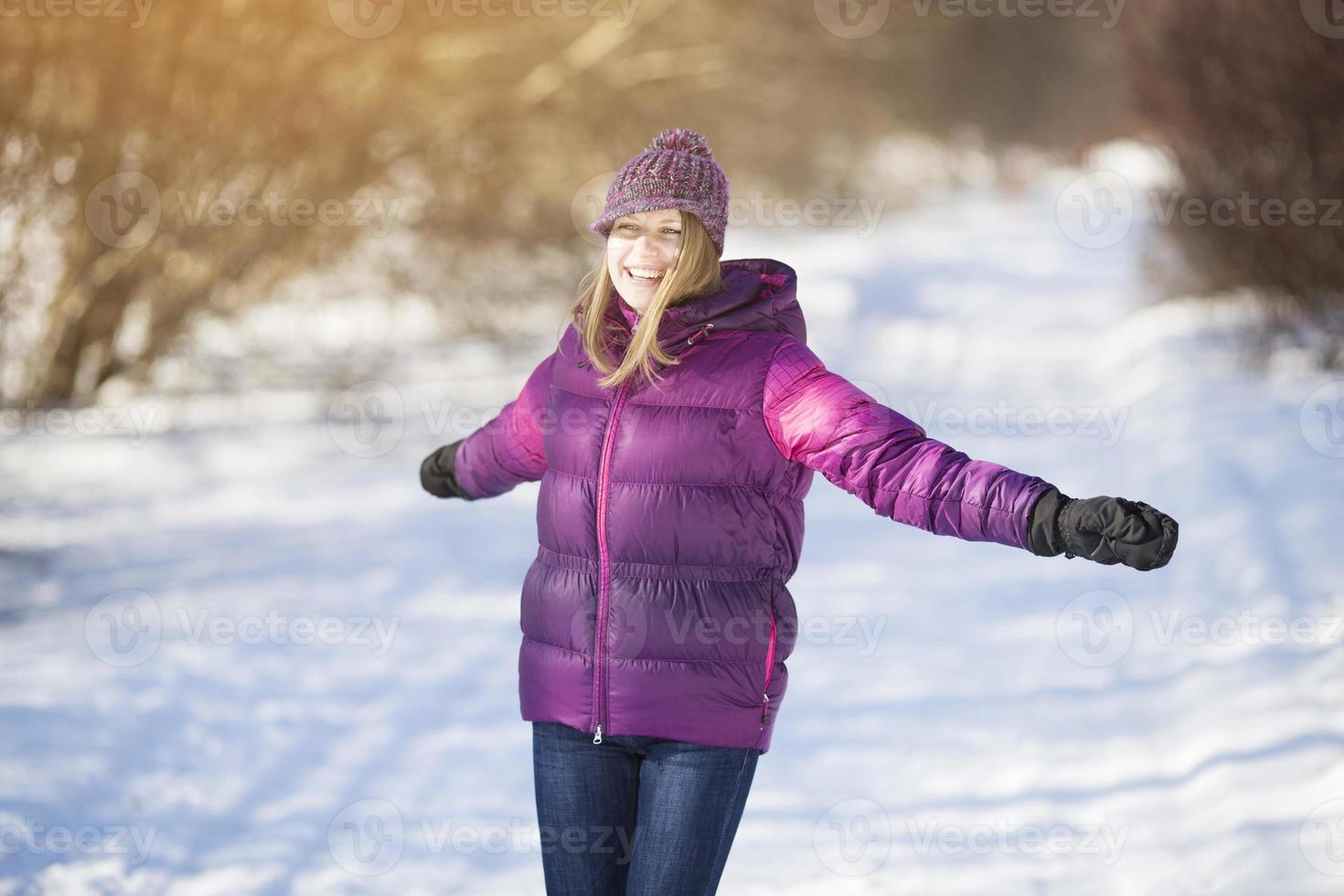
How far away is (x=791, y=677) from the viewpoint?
5.48 metres

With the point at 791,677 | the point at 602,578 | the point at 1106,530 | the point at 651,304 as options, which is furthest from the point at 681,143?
the point at 791,677

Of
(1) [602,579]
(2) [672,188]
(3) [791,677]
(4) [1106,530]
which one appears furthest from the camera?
(3) [791,677]

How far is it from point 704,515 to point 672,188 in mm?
605

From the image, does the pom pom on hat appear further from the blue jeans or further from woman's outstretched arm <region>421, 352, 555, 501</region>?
the blue jeans

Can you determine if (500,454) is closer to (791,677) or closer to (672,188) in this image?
(672,188)

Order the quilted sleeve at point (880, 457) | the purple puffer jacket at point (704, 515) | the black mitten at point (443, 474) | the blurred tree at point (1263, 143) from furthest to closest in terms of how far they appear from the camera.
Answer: the blurred tree at point (1263, 143) → the black mitten at point (443, 474) → the purple puffer jacket at point (704, 515) → the quilted sleeve at point (880, 457)

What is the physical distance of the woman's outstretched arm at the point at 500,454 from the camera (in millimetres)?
2746

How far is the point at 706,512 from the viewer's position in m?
2.30

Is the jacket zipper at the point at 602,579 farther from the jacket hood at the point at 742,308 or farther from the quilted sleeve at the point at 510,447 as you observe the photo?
the quilted sleeve at the point at 510,447

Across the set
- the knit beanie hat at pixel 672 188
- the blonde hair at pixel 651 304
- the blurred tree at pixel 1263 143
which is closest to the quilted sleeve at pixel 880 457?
the blonde hair at pixel 651 304

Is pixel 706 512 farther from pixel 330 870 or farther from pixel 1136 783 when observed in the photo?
pixel 1136 783

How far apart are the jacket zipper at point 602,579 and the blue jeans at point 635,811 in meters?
0.06

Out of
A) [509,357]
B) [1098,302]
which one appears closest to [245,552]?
[509,357]

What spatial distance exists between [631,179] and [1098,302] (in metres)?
16.3
